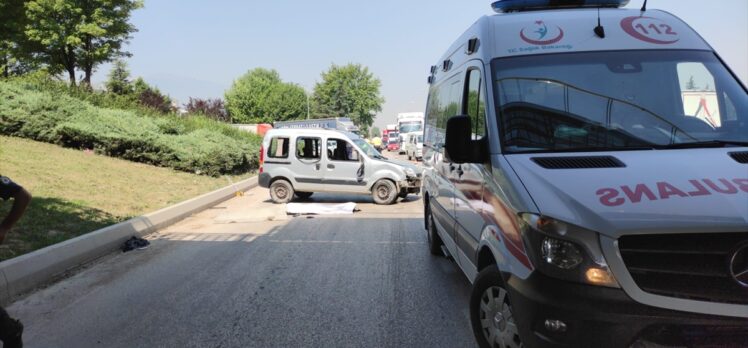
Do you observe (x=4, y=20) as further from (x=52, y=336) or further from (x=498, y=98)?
(x=498, y=98)

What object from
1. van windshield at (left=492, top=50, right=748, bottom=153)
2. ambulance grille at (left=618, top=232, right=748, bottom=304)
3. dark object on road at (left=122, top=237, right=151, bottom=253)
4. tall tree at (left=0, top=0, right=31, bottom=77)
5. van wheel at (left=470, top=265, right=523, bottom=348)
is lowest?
dark object on road at (left=122, top=237, right=151, bottom=253)

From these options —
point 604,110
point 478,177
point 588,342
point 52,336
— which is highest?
point 604,110

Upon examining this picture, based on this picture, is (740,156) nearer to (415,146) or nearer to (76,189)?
(76,189)

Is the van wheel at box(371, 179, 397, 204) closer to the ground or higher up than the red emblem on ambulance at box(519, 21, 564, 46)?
closer to the ground

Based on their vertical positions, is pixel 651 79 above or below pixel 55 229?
above

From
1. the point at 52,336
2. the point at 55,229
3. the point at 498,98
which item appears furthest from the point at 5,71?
the point at 498,98

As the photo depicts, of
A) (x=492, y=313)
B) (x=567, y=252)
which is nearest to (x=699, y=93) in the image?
(x=567, y=252)

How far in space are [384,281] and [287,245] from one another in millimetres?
2651

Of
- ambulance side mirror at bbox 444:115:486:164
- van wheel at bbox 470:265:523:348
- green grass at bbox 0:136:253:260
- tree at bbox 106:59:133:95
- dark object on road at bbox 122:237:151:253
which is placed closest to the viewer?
van wheel at bbox 470:265:523:348

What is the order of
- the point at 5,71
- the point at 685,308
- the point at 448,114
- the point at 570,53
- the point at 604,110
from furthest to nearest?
1. the point at 5,71
2. the point at 448,114
3. the point at 570,53
4. the point at 604,110
5. the point at 685,308

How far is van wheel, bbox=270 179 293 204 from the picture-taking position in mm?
13875

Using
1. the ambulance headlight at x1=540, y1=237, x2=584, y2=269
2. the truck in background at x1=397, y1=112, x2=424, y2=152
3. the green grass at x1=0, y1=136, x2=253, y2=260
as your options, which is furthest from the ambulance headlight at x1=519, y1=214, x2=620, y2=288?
the truck in background at x1=397, y1=112, x2=424, y2=152

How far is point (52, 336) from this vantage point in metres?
4.34

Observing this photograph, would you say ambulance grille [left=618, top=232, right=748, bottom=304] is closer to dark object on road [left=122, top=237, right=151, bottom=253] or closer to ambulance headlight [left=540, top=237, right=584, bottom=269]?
ambulance headlight [left=540, top=237, right=584, bottom=269]
